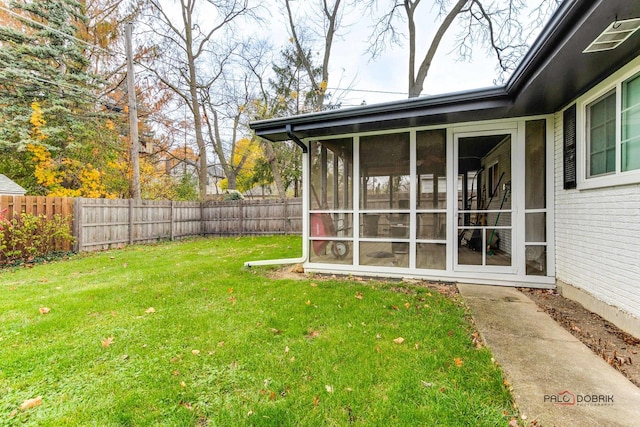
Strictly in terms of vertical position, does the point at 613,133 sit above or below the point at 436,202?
above

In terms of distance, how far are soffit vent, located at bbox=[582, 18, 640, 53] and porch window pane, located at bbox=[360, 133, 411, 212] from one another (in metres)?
2.47

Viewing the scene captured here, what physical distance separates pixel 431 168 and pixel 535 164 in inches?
55.6

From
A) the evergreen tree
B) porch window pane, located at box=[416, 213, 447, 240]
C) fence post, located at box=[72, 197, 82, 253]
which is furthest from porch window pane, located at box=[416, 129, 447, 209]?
the evergreen tree

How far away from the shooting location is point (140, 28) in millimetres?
13445

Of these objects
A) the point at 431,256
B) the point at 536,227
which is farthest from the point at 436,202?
the point at 536,227

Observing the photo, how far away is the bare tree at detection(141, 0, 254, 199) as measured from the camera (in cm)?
1381

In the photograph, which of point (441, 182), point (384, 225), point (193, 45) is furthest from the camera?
point (193, 45)

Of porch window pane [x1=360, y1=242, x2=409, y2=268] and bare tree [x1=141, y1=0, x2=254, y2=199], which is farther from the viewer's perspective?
bare tree [x1=141, y1=0, x2=254, y2=199]

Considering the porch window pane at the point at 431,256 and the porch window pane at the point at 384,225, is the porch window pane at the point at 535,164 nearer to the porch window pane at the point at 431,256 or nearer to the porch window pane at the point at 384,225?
the porch window pane at the point at 431,256

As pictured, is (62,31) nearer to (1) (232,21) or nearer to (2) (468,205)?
(1) (232,21)

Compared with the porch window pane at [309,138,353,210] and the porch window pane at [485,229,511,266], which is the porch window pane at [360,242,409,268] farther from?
the porch window pane at [485,229,511,266]

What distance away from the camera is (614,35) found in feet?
7.27

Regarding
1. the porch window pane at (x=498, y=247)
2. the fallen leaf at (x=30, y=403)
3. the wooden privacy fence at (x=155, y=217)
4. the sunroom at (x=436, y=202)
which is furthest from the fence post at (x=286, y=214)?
the fallen leaf at (x=30, y=403)

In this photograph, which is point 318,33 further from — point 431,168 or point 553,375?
point 553,375
